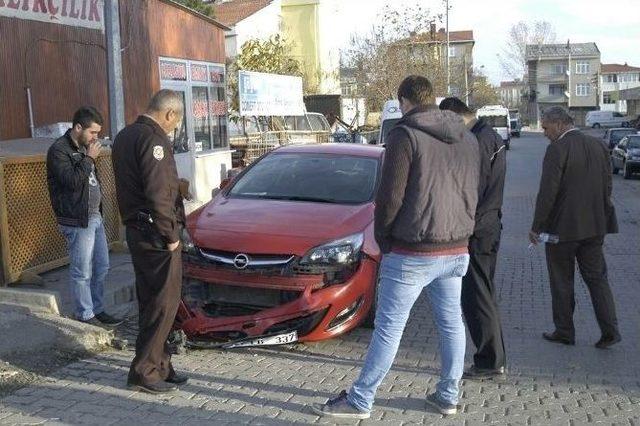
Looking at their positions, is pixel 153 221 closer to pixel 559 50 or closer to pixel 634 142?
pixel 634 142

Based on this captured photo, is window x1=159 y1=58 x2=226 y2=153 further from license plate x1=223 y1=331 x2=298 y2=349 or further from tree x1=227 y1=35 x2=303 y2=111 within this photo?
tree x1=227 y1=35 x2=303 y2=111

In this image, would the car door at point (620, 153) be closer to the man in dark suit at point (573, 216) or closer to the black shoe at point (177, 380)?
the man in dark suit at point (573, 216)

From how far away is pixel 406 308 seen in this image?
4.48m

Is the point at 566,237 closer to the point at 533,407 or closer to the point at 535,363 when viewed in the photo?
the point at 535,363

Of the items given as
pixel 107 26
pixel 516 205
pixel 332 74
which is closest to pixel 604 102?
pixel 332 74

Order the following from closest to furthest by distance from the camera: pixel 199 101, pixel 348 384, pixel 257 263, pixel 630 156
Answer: pixel 348 384, pixel 257 263, pixel 199 101, pixel 630 156

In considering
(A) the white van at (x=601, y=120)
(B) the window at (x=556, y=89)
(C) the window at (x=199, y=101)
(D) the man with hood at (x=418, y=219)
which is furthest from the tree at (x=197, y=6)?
(B) the window at (x=556, y=89)

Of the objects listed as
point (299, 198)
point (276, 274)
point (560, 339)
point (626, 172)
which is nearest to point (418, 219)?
point (276, 274)

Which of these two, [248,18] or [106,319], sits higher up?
[248,18]

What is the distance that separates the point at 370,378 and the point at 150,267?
5.33 ft

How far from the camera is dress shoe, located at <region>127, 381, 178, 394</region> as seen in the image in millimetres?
5105

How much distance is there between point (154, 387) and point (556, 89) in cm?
11376

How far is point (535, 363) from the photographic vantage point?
235 inches

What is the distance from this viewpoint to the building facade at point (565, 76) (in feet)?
336
